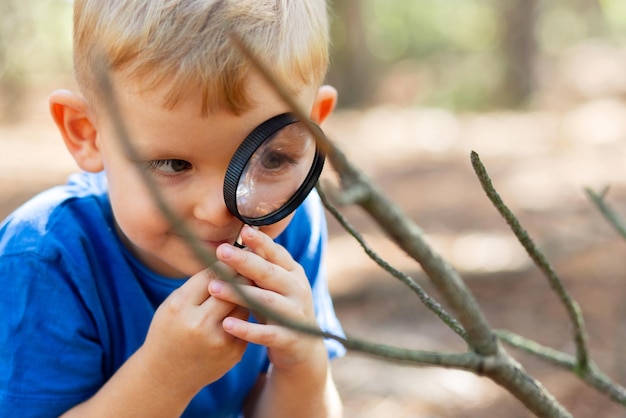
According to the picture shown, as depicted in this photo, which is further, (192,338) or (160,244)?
(160,244)

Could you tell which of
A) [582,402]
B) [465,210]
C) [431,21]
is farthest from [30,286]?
[431,21]

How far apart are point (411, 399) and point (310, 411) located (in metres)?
1.29

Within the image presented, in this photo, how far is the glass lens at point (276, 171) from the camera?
1.33m

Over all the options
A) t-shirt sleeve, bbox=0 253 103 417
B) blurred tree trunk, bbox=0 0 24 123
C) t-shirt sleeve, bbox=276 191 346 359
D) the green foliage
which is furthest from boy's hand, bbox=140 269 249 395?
blurred tree trunk, bbox=0 0 24 123

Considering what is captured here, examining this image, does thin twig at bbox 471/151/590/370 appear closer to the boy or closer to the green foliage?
the boy

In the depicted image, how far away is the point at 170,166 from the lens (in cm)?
146

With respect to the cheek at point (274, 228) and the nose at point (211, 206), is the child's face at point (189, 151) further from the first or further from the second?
the cheek at point (274, 228)

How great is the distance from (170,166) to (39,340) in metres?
0.49

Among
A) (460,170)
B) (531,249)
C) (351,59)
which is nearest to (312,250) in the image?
(531,249)

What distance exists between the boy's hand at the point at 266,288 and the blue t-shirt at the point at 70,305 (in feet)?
1.45

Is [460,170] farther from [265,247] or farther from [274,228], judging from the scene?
[265,247]

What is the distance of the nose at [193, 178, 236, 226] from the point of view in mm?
1428

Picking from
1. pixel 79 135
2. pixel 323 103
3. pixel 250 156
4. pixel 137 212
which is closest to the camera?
pixel 250 156

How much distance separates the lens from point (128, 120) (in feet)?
4.77
